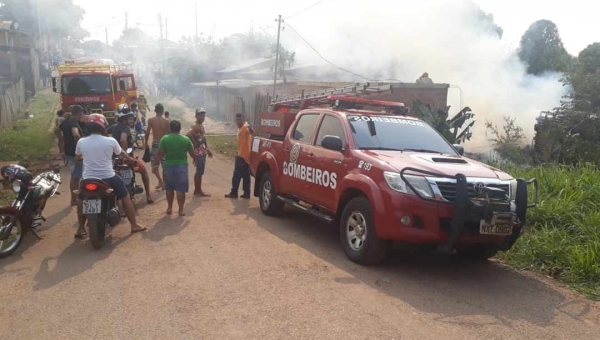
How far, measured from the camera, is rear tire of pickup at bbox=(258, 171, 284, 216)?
795 cm

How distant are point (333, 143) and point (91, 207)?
2891 mm

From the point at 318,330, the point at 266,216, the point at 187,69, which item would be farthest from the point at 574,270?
the point at 187,69

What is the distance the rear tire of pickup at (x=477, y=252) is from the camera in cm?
579

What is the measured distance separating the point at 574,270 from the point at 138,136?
1411 centimetres

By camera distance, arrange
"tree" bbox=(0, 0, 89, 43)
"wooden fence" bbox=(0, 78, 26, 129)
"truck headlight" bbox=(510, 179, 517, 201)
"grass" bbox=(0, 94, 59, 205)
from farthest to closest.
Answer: "tree" bbox=(0, 0, 89, 43)
"wooden fence" bbox=(0, 78, 26, 129)
"grass" bbox=(0, 94, 59, 205)
"truck headlight" bbox=(510, 179, 517, 201)

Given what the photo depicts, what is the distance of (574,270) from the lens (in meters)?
5.50

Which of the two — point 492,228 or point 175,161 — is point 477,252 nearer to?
point 492,228

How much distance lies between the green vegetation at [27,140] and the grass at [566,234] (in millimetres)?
11091

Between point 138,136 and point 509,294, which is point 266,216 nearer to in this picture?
point 509,294

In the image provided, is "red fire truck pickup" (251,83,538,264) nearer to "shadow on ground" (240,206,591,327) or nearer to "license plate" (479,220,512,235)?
"license plate" (479,220,512,235)

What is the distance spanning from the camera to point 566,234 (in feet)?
20.9

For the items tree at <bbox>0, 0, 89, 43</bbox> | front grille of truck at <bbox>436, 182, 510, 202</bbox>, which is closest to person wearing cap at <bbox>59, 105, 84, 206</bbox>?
front grille of truck at <bbox>436, 182, 510, 202</bbox>

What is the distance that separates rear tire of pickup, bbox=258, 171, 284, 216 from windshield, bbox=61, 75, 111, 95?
11440 millimetres

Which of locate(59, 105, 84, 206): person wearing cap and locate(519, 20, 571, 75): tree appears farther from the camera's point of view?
locate(519, 20, 571, 75): tree
